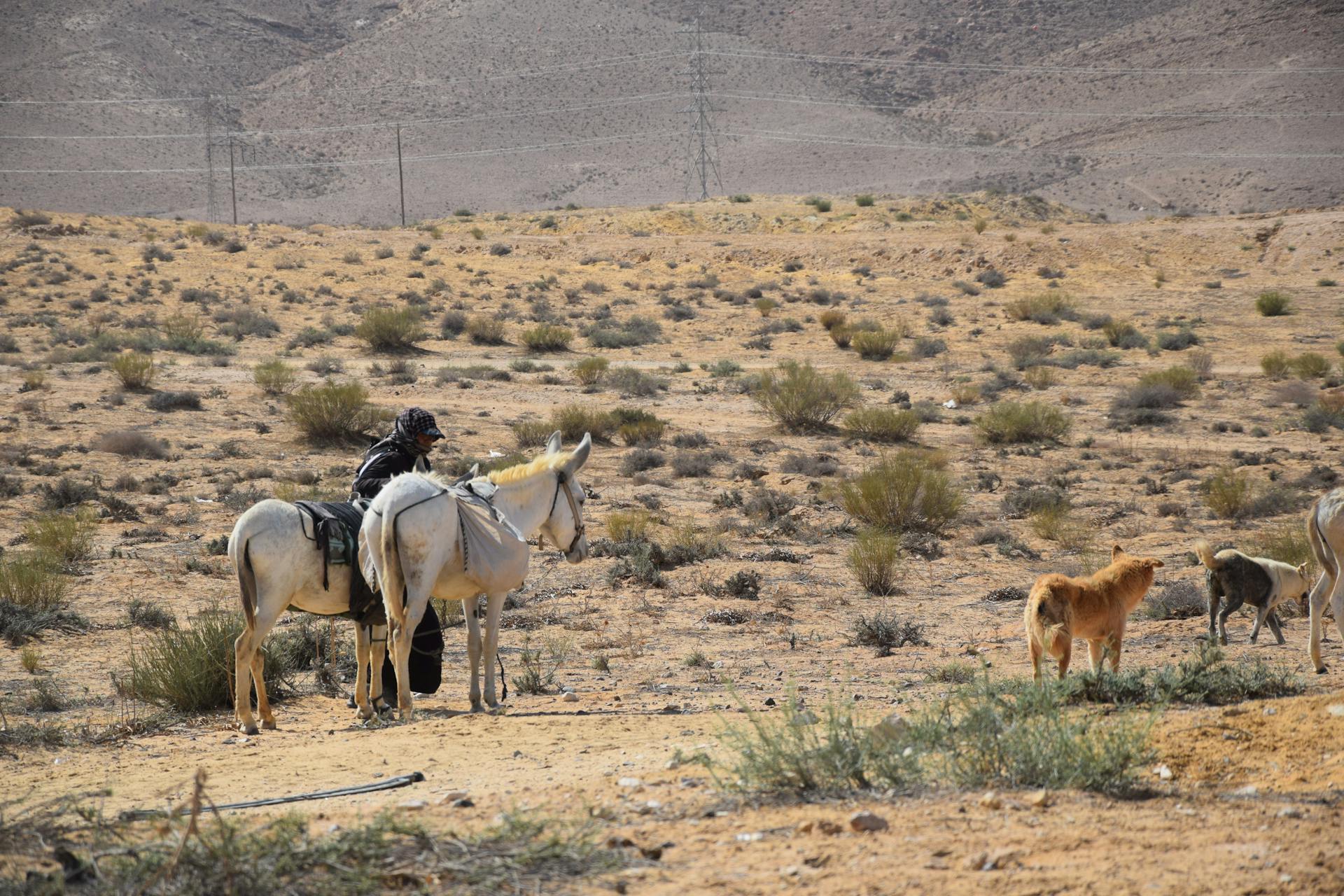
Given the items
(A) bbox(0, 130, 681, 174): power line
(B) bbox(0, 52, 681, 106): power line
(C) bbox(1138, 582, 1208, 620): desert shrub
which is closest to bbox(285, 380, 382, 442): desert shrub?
(C) bbox(1138, 582, 1208, 620): desert shrub

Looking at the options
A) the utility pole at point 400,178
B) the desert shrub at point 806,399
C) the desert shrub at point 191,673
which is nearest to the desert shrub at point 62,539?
the desert shrub at point 191,673

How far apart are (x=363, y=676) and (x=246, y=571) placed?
1229mm

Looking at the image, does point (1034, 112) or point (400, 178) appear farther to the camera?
point (1034, 112)

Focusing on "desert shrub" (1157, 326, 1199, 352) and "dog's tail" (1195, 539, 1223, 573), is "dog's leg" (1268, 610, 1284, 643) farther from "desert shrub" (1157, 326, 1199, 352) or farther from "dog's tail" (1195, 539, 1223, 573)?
"desert shrub" (1157, 326, 1199, 352)

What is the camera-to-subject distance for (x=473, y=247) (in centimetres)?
5206

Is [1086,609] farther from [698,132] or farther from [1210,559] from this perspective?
[698,132]

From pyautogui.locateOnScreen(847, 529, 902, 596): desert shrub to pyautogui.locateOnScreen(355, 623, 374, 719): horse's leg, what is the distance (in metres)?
6.34

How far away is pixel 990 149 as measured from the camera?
103 m

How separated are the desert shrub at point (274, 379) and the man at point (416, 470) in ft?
57.8

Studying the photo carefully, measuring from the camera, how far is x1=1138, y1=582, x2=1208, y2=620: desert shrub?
12273 mm

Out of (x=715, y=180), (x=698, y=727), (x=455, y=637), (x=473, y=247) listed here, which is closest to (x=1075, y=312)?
(x=473, y=247)

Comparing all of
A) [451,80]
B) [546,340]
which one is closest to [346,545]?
[546,340]

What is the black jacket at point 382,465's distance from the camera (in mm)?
9422

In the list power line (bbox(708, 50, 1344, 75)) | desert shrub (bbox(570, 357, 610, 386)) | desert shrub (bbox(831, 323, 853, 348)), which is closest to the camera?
desert shrub (bbox(570, 357, 610, 386))
